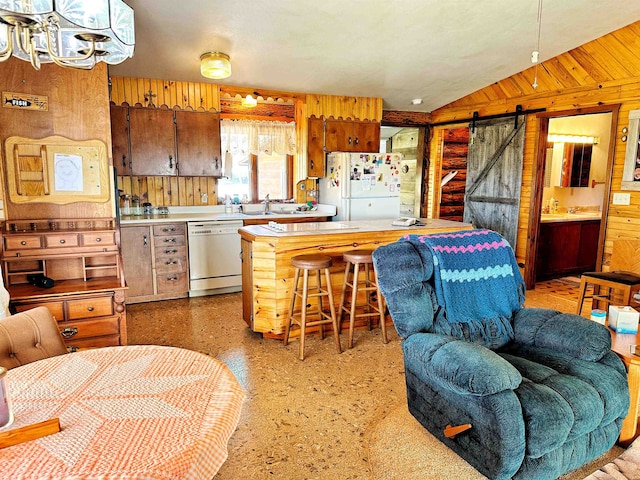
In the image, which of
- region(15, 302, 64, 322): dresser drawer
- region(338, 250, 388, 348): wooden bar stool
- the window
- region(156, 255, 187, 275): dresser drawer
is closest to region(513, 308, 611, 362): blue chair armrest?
region(338, 250, 388, 348): wooden bar stool

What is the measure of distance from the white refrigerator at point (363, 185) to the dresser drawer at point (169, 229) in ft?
6.37

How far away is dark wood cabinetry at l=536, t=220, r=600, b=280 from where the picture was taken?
5.48 metres

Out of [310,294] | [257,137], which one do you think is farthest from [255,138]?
[310,294]

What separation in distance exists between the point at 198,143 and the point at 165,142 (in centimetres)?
36

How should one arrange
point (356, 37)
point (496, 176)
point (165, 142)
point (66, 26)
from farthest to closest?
point (496, 176) < point (165, 142) < point (356, 37) < point (66, 26)

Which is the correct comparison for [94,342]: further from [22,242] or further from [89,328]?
[22,242]

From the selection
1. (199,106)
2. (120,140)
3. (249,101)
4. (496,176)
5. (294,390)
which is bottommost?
(294,390)

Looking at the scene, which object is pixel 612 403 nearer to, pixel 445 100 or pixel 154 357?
pixel 154 357

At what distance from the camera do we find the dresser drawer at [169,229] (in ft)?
14.6

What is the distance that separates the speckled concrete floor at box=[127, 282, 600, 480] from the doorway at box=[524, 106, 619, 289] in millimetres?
2919

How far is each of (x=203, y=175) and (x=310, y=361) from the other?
9.24ft

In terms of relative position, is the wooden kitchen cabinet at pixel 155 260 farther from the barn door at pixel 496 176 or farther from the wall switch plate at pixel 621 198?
the wall switch plate at pixel 621 198

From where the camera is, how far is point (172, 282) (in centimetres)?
462

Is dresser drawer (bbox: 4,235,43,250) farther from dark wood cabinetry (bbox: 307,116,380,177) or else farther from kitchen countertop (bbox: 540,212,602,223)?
kitchen countertop (bbox: 540,212,602,223)
